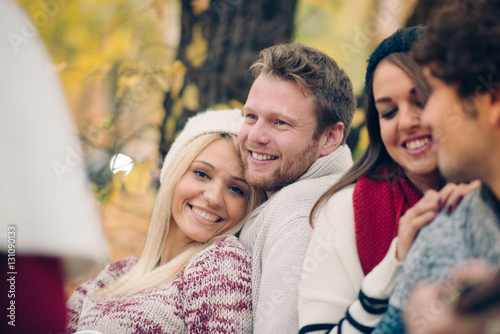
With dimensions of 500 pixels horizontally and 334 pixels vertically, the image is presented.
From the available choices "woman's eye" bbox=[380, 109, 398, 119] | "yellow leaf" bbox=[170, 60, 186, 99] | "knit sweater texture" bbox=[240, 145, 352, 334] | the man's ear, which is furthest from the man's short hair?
"yellow leaf" bbox=[170, 60, 186, 99]

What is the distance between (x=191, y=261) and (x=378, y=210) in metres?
0.92

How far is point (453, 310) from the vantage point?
86cm

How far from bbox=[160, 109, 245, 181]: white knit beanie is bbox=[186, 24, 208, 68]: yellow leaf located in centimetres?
111

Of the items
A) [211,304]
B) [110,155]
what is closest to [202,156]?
[211,304]

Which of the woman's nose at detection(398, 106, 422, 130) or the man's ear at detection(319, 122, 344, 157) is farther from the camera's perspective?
the man's ear at detection(319, 122, 344, 157)

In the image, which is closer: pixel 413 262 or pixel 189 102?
pixel 413 262

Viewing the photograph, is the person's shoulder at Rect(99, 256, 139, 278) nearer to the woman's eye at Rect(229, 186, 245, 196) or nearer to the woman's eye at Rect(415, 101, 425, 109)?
the woman's eye at Rect(229, 186, 245, 196)

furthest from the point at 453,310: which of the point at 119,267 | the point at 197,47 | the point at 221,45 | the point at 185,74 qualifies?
the point at 197,47

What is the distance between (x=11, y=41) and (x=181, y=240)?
1.66 metres

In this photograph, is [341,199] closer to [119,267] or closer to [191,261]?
[191,261]

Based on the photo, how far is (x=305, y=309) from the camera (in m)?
1.90

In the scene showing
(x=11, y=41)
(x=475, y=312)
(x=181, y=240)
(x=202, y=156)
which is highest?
(x=11, y=41)

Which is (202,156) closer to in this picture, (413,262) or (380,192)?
(380,192)

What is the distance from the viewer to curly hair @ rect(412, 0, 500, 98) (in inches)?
48.1
